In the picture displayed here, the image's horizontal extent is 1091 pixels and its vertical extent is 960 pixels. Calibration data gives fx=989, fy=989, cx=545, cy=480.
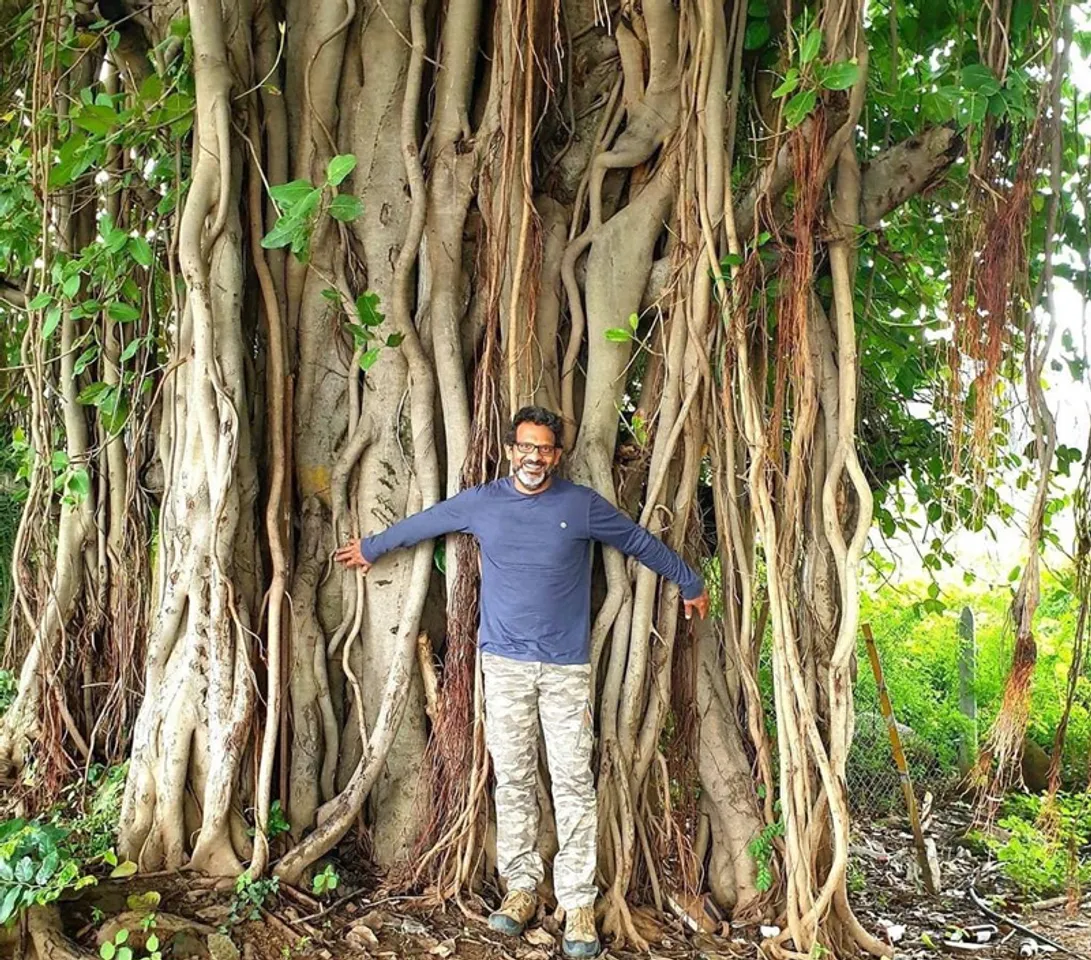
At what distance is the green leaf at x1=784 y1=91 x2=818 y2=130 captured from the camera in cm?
234

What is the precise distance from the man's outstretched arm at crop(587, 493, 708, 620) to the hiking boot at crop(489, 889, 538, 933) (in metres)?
0.84

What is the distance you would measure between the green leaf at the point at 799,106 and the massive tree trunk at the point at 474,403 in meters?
0.19

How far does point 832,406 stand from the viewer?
2697 millimetres

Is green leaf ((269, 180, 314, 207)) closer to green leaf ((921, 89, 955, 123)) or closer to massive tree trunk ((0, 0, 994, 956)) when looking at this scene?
massive tree trunk ((0, 0, 994, 956))

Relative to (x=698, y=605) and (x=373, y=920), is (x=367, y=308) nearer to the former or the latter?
(x=698, y=605)

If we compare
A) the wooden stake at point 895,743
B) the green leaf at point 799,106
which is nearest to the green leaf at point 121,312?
the green leaf at point 799,106

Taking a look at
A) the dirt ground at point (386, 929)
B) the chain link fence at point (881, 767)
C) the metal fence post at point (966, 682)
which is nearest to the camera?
the dirt ground at point (386, 929)

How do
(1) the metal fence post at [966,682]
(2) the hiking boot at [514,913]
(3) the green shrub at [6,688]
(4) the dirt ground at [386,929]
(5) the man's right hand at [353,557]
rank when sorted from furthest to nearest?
(1) the metal fence post at [966,682] → (3) the green shrub at [6,688] → (5) the man's right hand at [353,557] → (2) the hiking boot at [514,913] → (4) the dirt ground at [386,929]

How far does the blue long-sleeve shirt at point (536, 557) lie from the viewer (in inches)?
97.5

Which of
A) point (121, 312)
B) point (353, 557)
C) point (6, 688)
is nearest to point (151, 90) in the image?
point (121, 312)

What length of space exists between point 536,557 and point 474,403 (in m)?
0.49

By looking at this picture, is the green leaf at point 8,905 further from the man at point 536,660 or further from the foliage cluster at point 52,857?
the man at point 536,660

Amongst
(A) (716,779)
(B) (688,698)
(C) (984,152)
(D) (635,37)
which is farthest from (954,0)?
(A) (716,779)

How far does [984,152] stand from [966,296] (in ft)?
1.19
